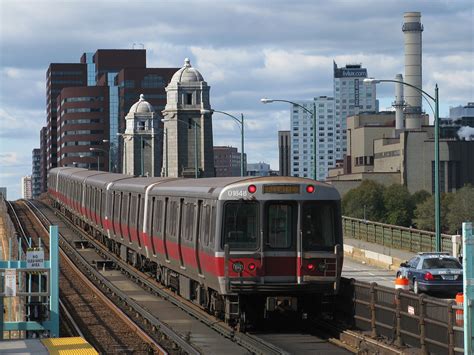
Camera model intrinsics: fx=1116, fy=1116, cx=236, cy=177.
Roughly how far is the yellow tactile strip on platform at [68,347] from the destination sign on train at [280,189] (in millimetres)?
5046

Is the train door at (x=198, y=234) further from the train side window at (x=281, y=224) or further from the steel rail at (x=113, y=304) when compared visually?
the train side window at (x=281, y=224)

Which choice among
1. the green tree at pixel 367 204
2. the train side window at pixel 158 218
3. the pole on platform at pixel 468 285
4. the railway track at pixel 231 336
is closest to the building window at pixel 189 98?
the green tree at pixel 367 204

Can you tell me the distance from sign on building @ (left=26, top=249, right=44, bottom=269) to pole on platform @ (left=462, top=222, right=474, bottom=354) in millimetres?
8062

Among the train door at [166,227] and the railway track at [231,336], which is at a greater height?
the train door at [166,227]

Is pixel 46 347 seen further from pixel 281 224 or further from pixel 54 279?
pixel 281 224

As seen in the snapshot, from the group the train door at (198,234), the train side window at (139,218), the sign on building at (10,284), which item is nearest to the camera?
the sign on building at (10,284)

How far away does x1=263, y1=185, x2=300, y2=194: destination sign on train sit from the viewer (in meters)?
21.4

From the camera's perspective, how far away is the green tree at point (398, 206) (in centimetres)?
11594

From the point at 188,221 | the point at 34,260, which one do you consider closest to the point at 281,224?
the point at 188,221

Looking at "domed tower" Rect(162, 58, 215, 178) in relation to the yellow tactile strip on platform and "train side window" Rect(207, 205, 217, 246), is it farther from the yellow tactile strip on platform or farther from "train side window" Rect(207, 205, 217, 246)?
the yellow tactile strip on platform

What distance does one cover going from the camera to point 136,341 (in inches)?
843

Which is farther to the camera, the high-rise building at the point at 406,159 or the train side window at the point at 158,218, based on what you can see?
the high-rise building at the point at 406,159

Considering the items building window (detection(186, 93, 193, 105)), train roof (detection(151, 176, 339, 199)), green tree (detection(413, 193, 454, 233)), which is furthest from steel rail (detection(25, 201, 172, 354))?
building window (detection(186, 93, 193, 105))

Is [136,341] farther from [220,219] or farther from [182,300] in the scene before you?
[182,300]
